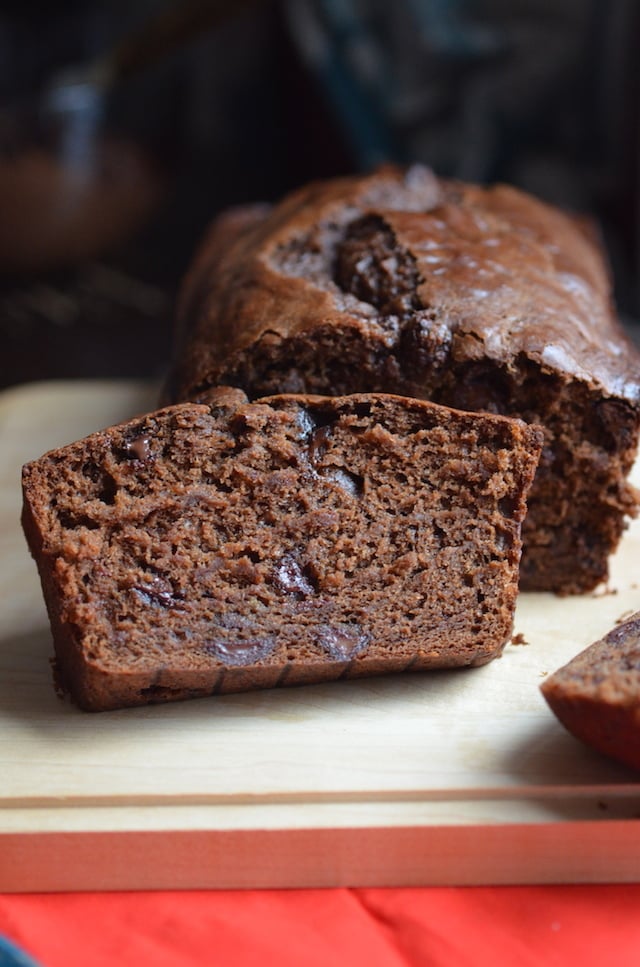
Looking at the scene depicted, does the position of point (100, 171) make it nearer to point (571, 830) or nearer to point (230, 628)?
point (230, 628)

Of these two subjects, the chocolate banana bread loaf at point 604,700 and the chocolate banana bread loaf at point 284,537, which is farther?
the chocolate banana bread loaf at point 284,537

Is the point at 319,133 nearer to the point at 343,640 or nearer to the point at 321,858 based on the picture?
the point at 343,640

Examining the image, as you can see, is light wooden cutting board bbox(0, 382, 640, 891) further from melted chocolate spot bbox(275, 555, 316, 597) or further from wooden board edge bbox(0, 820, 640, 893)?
melted chocolate spot bbox(275, 555, 316, 597)

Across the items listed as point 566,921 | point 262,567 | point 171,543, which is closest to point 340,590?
point 262,567

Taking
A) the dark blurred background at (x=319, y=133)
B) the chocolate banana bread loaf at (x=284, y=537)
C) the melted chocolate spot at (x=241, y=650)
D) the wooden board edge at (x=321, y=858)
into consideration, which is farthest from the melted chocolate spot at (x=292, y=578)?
the dark blurred background at (x=319, y=133)

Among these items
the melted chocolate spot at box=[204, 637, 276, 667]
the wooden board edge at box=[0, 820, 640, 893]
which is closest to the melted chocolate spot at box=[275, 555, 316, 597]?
the melted chocolate spot at box=[204, 637, 276, 667]

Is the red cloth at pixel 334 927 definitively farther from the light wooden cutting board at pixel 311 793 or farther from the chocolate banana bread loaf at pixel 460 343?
the chocolate banana bread loaf at pixel 460 343

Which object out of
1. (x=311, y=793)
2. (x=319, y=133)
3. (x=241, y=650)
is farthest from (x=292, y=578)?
(x=319, y=133)
